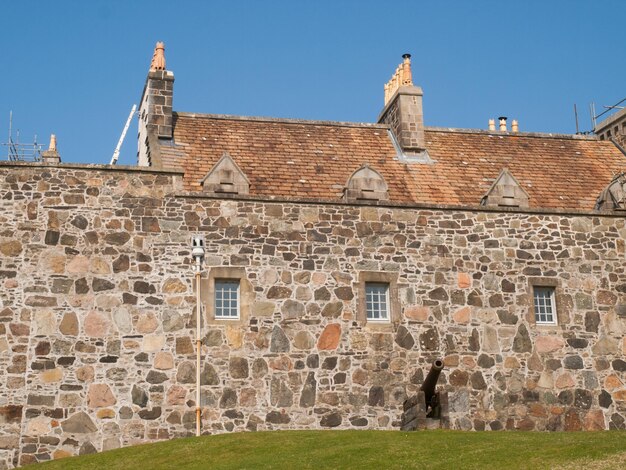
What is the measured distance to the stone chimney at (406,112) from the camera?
2822 centimetres

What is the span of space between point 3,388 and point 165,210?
5.61m

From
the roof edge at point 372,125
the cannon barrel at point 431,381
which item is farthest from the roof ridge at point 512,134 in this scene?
the cannon barrel at point 431,381

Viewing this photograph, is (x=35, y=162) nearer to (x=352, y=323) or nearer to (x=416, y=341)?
(x=352, y=323)

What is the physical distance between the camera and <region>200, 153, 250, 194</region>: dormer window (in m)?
24.3

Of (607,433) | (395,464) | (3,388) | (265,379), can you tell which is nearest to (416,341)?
(265,379)

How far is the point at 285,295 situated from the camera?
2378 centimetres

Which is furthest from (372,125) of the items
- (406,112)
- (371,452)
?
(371,452)

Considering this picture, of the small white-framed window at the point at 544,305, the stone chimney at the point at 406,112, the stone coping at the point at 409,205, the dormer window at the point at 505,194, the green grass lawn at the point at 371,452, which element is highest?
the stone chimney at the point at 406,112

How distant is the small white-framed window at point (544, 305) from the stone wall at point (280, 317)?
0.81 feet

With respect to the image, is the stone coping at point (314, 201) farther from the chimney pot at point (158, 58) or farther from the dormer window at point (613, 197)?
the chimney pot at point (158, 58)

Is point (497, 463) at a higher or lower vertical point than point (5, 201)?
lower

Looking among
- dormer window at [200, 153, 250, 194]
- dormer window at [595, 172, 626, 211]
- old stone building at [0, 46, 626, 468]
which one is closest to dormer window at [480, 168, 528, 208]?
old stone building at [0, 46, 626, 468]

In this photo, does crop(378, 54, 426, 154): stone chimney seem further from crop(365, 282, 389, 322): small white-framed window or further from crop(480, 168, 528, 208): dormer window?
crop(365, 282, 389, 322): small white-framed window

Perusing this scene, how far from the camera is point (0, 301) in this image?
22.5m
